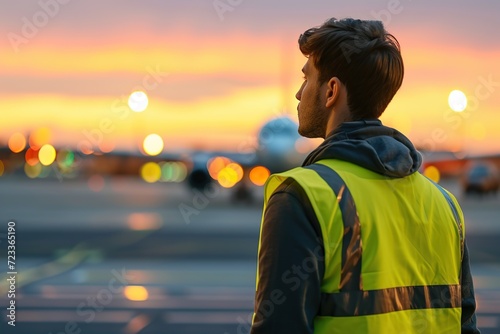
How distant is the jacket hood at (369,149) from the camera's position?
2.26 meters

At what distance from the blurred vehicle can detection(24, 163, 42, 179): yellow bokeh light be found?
2677 inches

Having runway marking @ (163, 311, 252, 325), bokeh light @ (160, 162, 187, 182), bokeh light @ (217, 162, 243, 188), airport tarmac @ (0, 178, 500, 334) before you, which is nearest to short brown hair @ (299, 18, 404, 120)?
airport tarmac @ (0, 178, 500, 334)

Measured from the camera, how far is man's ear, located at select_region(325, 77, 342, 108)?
230cm

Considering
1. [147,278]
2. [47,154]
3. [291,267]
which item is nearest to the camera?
[291,267]

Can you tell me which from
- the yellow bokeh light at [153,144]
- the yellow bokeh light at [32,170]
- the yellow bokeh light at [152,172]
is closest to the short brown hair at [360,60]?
the yellow bokeh light at [153,144]

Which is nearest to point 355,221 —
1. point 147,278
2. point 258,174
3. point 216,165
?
point 147,278

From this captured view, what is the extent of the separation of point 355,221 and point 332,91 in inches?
14.8

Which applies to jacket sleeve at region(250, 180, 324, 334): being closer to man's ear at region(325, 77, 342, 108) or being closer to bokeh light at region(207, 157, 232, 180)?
man's ear at region(325, 77, 342, 108)

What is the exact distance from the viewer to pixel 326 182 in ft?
7.10

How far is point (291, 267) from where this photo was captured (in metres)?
2.07

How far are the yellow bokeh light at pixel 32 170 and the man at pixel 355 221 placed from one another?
360 feet

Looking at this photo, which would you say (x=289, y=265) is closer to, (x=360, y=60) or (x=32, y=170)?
(x=360, y=60)

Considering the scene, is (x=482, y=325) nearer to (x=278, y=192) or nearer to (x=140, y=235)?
(x=278, y=192)

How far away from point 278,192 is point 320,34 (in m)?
0.46
